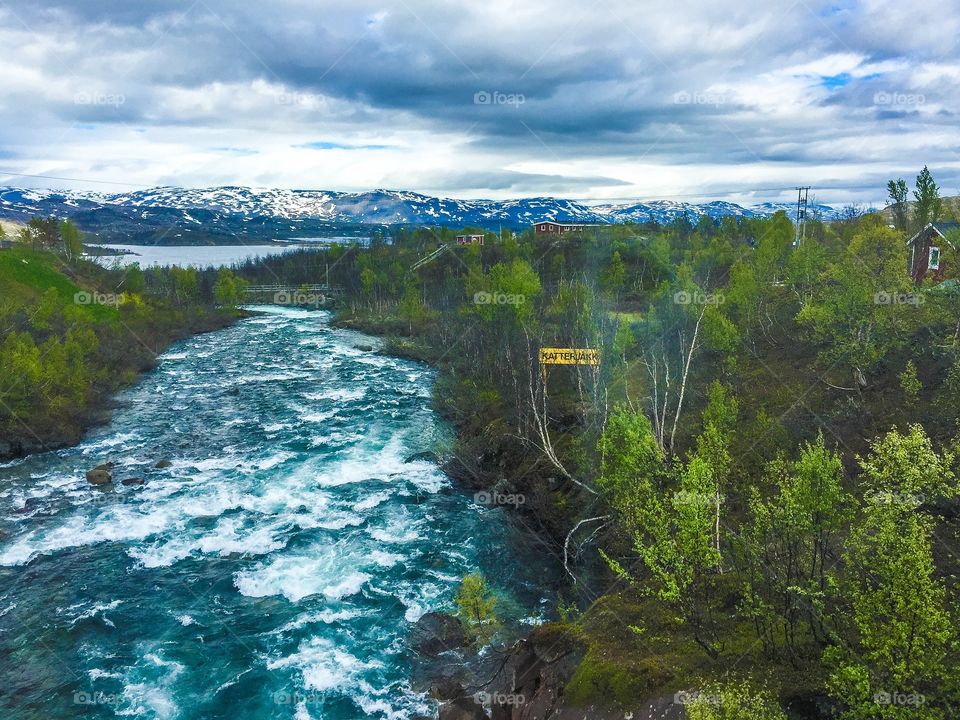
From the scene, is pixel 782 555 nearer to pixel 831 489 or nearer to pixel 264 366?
pixel 831 489

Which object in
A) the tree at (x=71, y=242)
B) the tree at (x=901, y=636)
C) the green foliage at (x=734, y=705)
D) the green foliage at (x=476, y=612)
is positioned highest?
the tree at (x=71, y=242)

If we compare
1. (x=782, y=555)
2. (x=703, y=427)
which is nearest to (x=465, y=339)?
(x=703, y=427)

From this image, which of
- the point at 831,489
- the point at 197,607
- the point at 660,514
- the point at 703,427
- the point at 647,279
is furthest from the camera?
the point at 647,279

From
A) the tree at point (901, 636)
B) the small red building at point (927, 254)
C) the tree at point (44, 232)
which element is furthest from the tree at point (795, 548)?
the tree at point (44, 232)

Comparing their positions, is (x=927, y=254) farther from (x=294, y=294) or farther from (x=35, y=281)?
(x=294, y=294)

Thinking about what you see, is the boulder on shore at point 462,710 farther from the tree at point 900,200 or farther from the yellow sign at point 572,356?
the tree at point 900,200

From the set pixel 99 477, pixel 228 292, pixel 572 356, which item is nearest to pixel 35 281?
pixel 228 292

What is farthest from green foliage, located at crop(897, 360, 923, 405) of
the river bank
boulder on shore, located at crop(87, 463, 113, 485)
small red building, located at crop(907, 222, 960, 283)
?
boulder on shore, located at crop(87, 463, 113, 485)

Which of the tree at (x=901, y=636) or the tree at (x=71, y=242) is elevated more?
the tree at (x=71, y=242)
